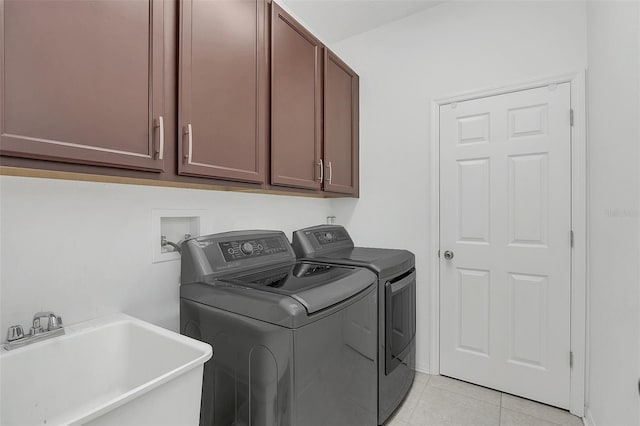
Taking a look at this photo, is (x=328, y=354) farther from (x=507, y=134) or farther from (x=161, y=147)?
(x=507, y=134)

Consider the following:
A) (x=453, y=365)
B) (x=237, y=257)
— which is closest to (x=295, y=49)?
(x=237, y=257)

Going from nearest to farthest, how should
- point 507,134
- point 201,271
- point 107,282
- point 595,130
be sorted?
point 107,282, point 201,271, point 595,130, point 507,134

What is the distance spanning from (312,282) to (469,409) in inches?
57.4

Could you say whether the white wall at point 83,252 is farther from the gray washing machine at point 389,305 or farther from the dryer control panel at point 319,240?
the gray washing machine at point 389,305

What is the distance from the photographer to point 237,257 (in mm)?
1492

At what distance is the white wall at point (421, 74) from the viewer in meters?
1.91

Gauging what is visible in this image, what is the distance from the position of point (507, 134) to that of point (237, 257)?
1.94 m

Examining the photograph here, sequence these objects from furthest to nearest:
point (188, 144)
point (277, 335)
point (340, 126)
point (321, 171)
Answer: point (340, 126), point (321, 171), point (188, 144), point (277, 335)

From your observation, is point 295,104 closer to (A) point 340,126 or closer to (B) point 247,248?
(A) point 340,126

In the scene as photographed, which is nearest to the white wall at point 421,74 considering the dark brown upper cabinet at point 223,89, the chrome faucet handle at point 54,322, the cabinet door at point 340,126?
the cabinet door at point 340,126

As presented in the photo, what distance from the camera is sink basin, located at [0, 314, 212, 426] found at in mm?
731

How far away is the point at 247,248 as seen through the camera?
1.58m

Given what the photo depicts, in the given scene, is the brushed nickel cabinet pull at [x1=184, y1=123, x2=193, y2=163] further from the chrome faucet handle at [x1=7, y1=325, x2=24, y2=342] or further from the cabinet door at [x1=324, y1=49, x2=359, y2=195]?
the cabinet door at [x1=324, y1=49, x2=359, y2=195]

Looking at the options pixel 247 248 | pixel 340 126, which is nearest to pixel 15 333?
pixel 247 248
